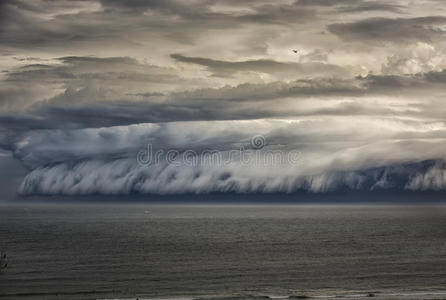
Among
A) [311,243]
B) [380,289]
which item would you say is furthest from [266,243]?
[380,289]

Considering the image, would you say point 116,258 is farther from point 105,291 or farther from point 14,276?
point 105,291

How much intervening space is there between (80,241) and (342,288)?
113687mm

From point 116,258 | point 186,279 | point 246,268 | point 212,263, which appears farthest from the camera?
point 116,258

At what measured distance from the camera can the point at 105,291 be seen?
311 feet

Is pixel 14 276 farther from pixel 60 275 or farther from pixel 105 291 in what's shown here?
pixel 105 291

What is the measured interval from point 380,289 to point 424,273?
2184 centimetres

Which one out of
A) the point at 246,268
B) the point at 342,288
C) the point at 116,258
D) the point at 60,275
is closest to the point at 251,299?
the point at 342,288

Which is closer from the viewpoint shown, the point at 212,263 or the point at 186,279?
the point at 186,279

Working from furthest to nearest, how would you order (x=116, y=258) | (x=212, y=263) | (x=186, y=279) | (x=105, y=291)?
(x=116, y=258) < (x=212, y=263) < (x=186, y=279) < (x=105, y=291)

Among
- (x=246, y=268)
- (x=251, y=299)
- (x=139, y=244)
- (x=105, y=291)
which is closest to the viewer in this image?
(x=251, y=299)

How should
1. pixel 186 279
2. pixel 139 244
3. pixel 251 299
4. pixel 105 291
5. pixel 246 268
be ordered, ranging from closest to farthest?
pixel 251 299 → pixel 105 291 → pixel 186 279 → pixel 246 268 → pixel 139 244

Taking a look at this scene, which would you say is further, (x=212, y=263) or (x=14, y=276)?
(x=212, y=263)

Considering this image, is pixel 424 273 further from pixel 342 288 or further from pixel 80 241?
pixel 80 241

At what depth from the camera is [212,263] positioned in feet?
425
